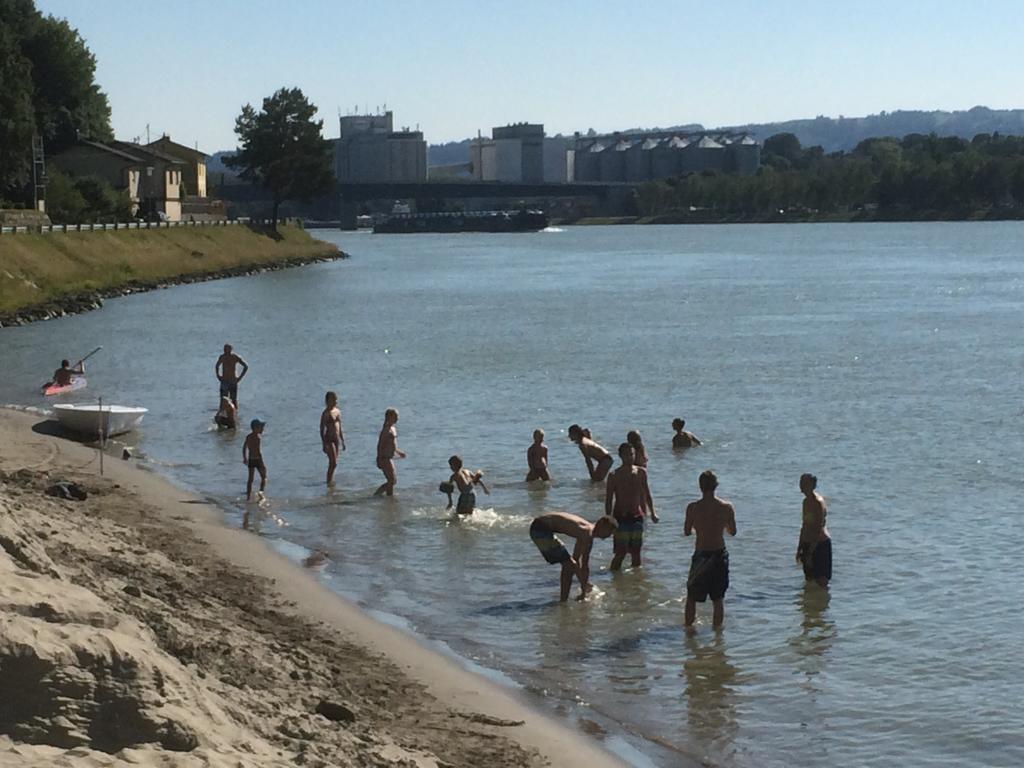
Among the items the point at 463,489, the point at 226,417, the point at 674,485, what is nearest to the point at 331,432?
the point at 463,489

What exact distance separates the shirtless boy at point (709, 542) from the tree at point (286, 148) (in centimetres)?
12497

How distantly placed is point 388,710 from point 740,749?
121 inches

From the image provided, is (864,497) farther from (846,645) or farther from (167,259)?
(167,259)

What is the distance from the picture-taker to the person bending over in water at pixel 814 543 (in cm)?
1867

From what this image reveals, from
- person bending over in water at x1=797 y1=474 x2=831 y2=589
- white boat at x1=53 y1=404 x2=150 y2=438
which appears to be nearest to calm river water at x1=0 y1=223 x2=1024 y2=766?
person bending over in water at x1=797 y1=474 x2=831 y2=589

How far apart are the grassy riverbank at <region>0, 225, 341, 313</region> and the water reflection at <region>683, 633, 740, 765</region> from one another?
179ft

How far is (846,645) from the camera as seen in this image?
17312 mm

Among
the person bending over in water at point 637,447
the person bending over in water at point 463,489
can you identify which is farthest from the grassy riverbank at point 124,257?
the person bending over in water at point 637,447

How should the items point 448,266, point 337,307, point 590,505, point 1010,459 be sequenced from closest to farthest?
point 590,505, point 1010,459, point 337,307, point 448,266

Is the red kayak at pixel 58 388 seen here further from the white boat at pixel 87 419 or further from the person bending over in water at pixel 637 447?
the person bending over in water at pixel 637 447

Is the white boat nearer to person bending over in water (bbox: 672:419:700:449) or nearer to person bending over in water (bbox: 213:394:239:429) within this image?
person bending over in water (bbox: 213:394:239:429)

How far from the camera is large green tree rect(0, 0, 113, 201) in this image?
90688mm

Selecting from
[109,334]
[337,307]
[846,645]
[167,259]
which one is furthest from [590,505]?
[167,259]

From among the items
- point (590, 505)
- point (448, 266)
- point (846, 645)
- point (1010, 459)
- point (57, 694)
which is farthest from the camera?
point (448, 266)
